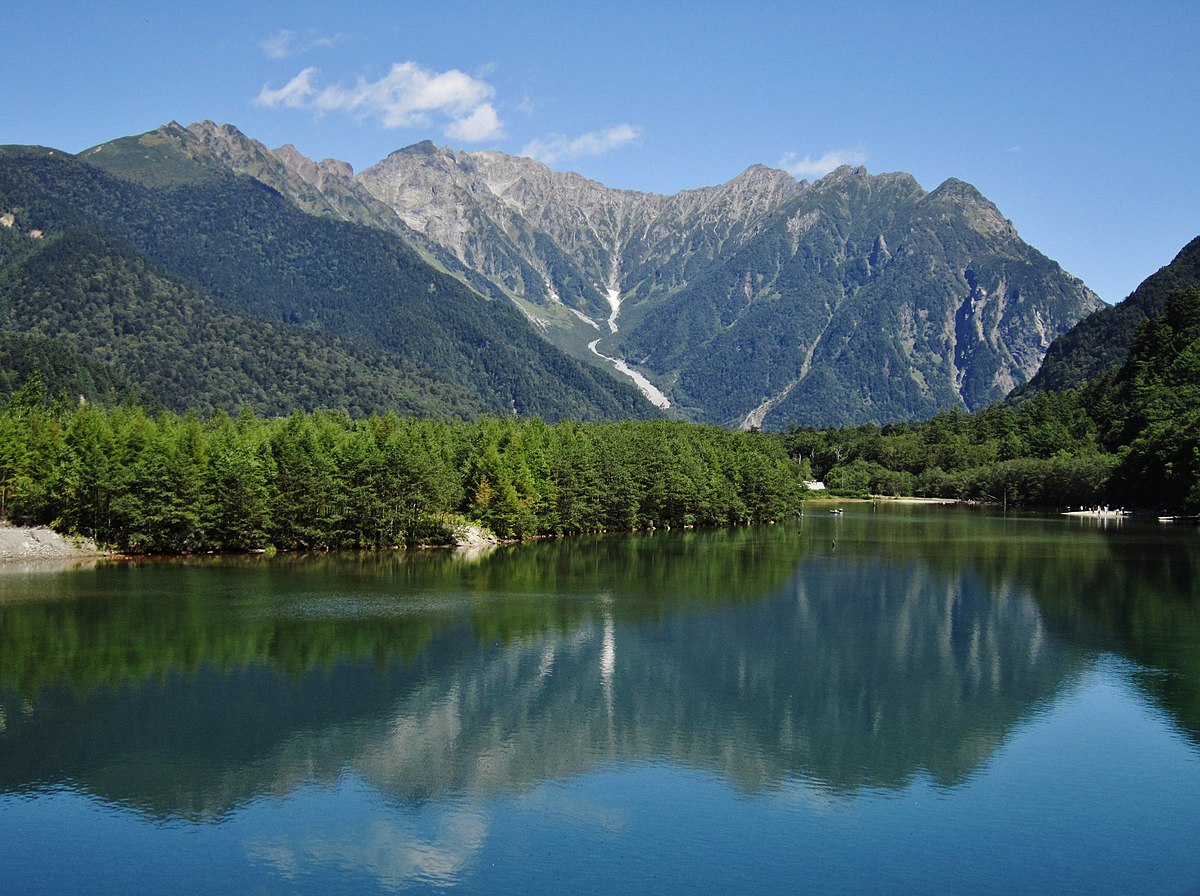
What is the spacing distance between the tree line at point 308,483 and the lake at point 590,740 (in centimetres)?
1649

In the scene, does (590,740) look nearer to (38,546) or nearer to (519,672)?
(519,672)

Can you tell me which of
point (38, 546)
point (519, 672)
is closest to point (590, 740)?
point (519, 672)

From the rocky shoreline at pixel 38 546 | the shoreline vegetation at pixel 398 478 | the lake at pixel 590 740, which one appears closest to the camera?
the lake at pixel 590 740

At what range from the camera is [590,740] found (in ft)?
117

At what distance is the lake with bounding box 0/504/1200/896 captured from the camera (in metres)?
26.4

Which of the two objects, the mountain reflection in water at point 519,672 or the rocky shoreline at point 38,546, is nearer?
the mountain reflection in water at point 519,672

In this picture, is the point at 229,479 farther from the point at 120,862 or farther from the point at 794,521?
the point at 794,521

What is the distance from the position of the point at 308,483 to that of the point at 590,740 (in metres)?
56.8

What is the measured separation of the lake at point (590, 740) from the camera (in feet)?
86.5

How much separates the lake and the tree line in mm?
16491

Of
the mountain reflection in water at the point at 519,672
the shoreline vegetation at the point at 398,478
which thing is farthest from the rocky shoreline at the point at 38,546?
the mountain reflection in water at the point at 519,672

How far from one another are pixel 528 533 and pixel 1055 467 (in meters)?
102

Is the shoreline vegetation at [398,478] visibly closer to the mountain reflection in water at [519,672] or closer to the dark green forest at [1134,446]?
the dark green forest at [1134,446]

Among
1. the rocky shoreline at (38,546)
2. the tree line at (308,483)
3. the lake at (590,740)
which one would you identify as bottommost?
the lake at (590,740)
